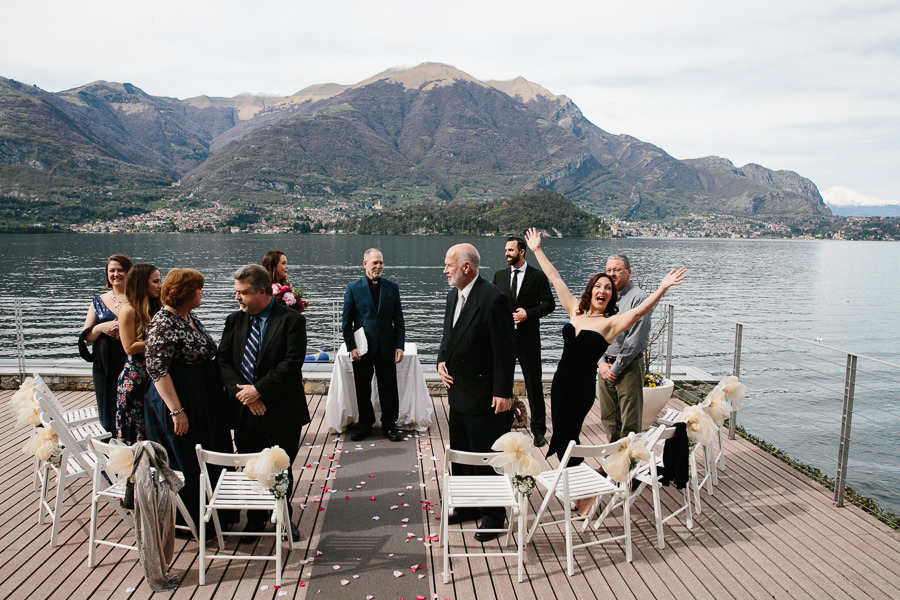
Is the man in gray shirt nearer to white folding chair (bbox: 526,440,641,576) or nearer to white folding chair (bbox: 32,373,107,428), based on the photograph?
white folding chair (bbox: 526,440,641,576)

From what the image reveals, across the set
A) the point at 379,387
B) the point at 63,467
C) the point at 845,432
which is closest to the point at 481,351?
the point at 379,387

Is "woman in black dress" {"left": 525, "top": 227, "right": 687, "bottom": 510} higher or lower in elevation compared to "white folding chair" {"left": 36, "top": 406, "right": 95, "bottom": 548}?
higher

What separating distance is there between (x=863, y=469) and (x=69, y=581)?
13.0m

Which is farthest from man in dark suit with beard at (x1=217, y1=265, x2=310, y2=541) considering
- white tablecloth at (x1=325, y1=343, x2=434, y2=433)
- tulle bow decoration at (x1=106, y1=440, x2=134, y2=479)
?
white tablecloth at (x1=325, y1=343, x2=434, y2=433)

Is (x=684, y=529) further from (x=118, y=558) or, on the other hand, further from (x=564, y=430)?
(x=118, y=558)

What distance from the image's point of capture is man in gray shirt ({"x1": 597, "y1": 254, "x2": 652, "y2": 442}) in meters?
4.39

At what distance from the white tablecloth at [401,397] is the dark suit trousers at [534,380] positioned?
1.13 meters

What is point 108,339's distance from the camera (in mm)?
4324

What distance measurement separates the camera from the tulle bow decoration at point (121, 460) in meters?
3.09

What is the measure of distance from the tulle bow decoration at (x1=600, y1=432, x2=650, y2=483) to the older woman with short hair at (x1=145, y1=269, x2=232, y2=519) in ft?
8.29

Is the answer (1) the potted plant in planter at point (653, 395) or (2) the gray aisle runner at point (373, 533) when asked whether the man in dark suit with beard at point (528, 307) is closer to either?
(1) the potted plant in planter at point (653, 395)

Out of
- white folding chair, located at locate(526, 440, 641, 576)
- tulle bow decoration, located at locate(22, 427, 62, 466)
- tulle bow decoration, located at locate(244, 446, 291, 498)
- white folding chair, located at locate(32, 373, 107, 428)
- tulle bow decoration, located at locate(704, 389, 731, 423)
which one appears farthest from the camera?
white folding chair, located at locate(32, 373, 107, 428)

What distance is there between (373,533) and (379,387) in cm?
209

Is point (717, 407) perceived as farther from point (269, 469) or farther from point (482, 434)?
point (269, 469)
